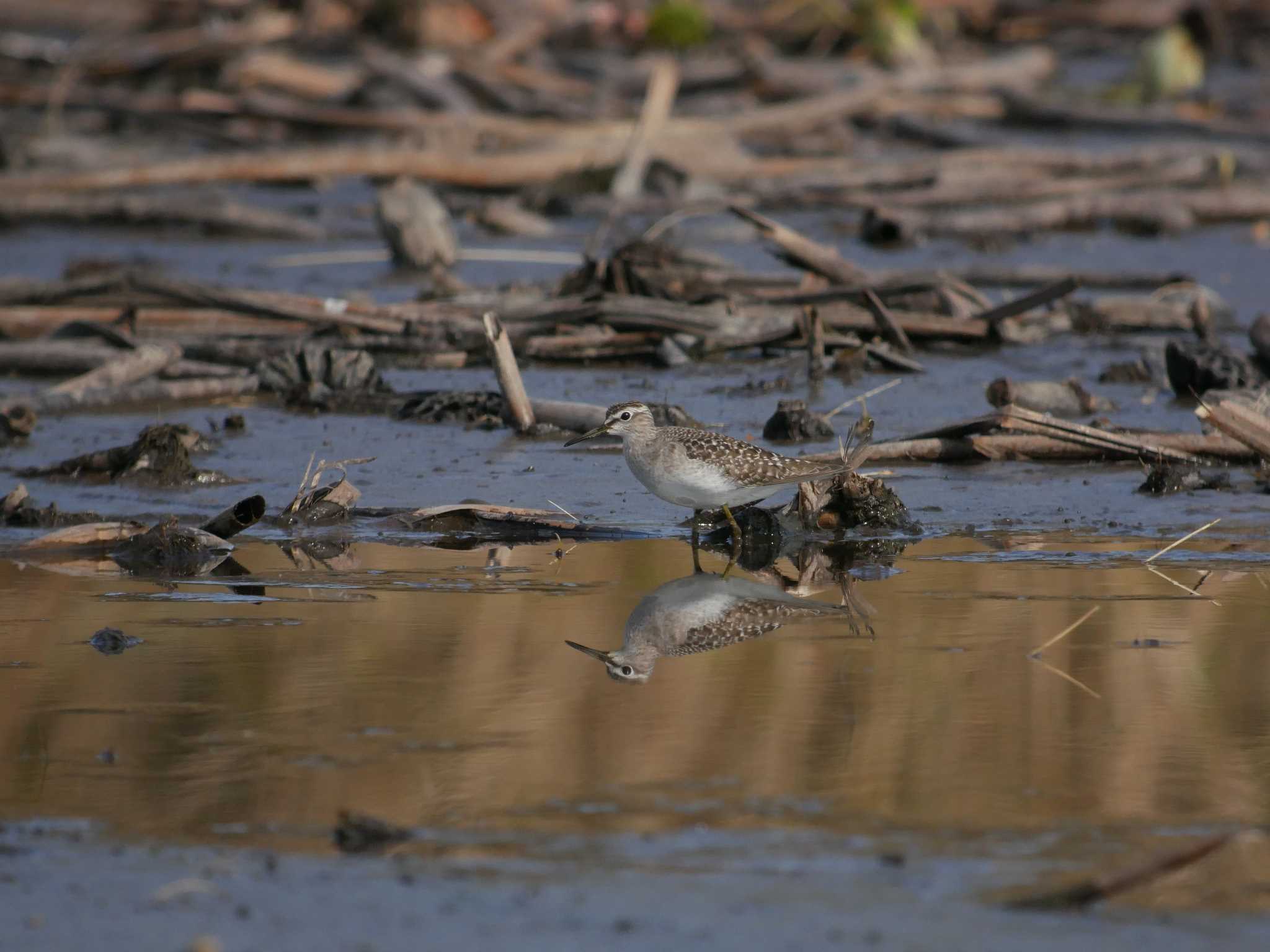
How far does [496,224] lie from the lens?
15.1 metres

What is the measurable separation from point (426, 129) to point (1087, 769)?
14115mm

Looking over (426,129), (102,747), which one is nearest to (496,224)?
(426,129)

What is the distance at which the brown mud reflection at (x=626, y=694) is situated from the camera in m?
4.72

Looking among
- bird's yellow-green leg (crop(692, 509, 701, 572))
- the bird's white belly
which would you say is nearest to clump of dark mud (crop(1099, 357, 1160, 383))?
bird's yellow-green leg (crop(692, 509, 701, 572))

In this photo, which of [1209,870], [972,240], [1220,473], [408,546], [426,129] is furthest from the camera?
[426,129]

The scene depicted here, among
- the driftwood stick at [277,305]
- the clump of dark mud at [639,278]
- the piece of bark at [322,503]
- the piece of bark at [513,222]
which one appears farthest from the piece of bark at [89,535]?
the piece of bark at [513,222]

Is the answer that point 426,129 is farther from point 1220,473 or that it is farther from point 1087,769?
point 1087,769

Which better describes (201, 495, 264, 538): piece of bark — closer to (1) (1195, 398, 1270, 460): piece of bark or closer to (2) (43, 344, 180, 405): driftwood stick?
(2) (43, 344, 180, 405): driftwood stick

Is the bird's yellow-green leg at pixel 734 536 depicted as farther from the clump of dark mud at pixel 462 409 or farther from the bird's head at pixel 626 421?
the clump of dark mud at pixel 462 409

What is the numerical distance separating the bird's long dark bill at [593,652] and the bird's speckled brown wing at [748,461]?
1.45m

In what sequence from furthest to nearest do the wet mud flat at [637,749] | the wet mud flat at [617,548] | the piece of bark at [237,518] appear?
the piece of bark at [237,518] → the wet mud flat at [617,548] → the wet mud flat at [637,749]

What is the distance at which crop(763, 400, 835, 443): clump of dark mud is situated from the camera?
9086 millimetres

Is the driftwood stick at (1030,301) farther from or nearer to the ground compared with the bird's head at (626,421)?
farther from the ground

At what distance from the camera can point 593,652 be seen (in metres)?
6.17
